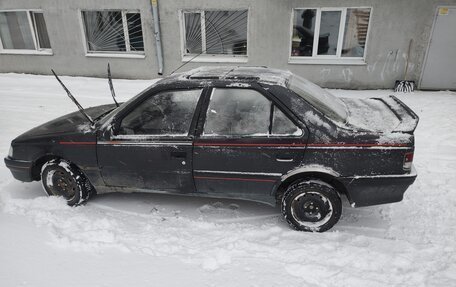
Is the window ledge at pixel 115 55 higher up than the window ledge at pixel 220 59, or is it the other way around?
the window ledge at pixel 115 55

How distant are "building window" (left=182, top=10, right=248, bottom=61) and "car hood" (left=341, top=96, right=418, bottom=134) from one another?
5662mm

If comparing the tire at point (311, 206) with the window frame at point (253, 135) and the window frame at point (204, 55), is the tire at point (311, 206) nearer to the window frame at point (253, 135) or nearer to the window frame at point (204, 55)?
the window frame at point (253, 135)

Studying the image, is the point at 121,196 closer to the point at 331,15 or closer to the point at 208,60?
the point at 208,60

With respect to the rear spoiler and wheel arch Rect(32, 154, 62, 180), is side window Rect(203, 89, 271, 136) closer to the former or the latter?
the rear spoiler

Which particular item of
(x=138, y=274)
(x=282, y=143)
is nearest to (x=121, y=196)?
(x=138, y=274)

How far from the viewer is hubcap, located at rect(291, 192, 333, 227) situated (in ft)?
11.4

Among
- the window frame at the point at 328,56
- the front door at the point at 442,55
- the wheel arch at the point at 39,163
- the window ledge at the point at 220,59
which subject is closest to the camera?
the wheel arch at the point at 39,163

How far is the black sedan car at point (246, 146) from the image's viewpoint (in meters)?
3.30

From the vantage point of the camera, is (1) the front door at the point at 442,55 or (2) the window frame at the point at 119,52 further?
(2) the window frame at the point at 119,52

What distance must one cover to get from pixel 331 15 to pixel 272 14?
1.53m

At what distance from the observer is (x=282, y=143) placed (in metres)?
3.34

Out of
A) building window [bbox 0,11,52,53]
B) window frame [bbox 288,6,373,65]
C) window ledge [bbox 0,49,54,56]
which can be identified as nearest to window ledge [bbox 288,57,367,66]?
window frame [bbox 288,6,373,65]

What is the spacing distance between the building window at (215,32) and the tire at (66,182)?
6092 mm

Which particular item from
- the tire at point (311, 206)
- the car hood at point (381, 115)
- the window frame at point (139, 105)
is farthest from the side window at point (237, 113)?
the car hood at point (381, 115)
